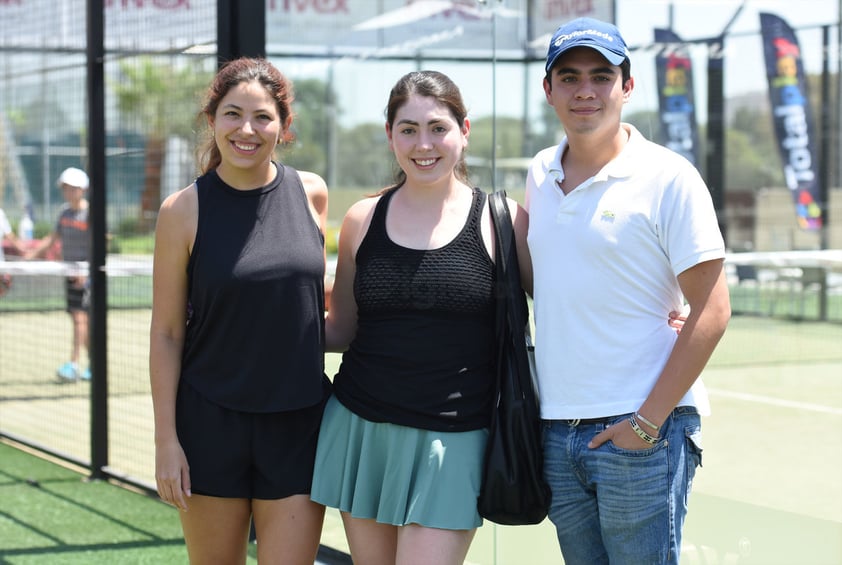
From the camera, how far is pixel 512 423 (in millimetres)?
2668

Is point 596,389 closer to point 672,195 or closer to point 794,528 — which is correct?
point 672,195

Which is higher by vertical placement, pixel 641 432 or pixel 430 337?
pixel 430 337

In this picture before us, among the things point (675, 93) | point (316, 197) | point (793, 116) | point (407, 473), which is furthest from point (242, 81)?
point (793, 116)

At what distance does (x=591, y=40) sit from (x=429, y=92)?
1.65ft

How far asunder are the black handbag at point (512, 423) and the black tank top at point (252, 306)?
54cm

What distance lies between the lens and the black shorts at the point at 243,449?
2.93 m

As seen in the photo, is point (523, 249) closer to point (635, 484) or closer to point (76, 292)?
point (635, 484)

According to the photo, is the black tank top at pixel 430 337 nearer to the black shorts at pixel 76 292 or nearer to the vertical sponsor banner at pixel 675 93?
the vertical sponsor banner at pixel 675 93

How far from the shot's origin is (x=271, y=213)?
117 inches

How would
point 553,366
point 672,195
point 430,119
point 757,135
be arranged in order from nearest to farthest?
point 672,195 → point 553,366 → point 430,119 → point 757,135

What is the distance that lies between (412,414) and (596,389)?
1.64ft

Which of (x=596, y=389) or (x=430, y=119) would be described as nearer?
(x=596, y=389)

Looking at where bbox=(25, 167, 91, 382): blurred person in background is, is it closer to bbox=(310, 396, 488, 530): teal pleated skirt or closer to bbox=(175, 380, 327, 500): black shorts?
bbox=(175, 380, 327, 500): black shorts

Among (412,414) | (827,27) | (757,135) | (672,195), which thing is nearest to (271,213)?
(412,414)
